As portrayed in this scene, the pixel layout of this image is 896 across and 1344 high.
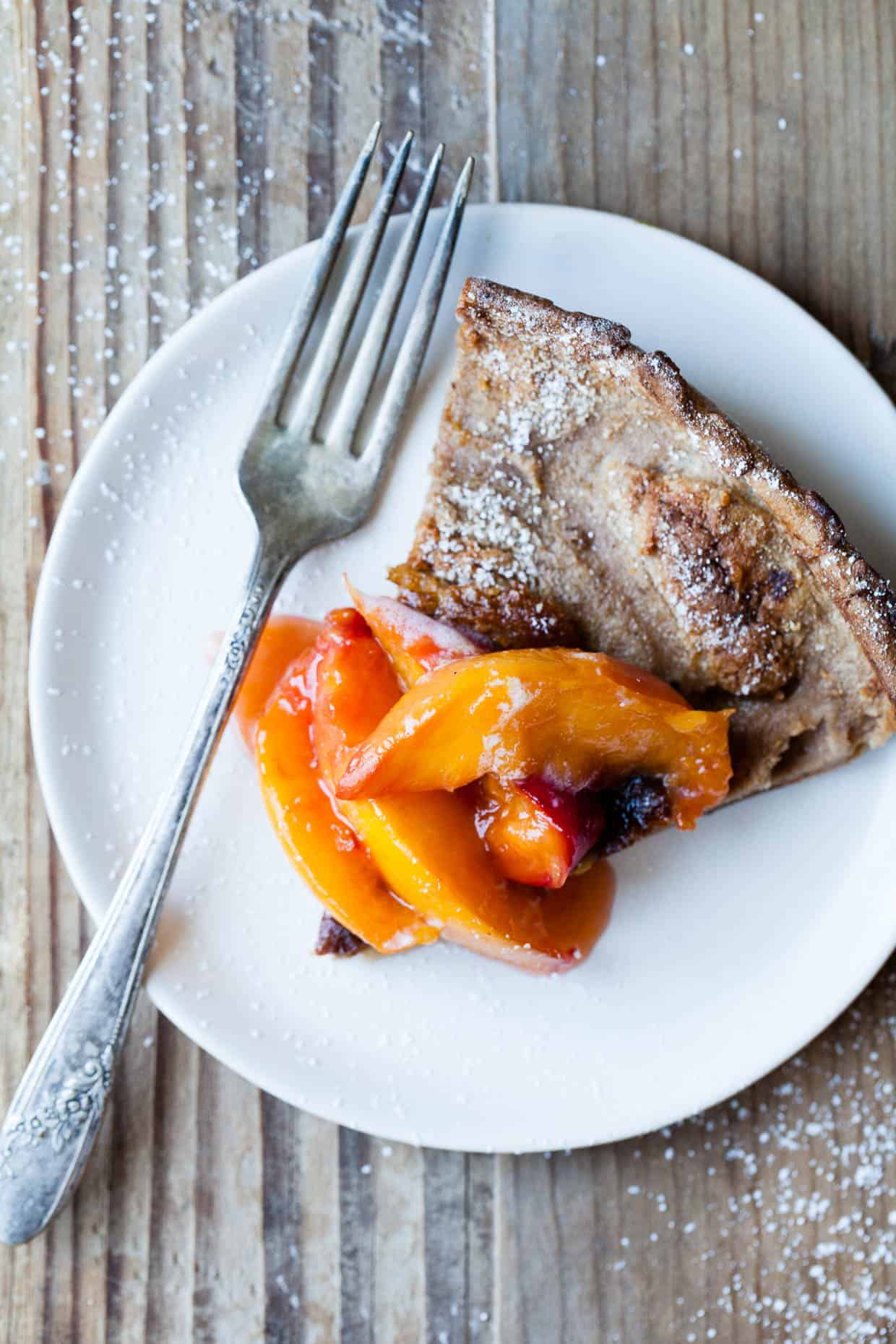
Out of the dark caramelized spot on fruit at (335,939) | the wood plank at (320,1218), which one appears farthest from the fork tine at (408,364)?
the wood plank at (320,1218)

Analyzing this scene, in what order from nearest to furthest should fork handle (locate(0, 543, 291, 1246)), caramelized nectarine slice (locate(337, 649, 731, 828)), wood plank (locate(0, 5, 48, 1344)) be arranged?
caramelized nectarine slice (locate(337, 649, 731, 828)), fork handle (locate(0, 543, 291, 1246)), wood plank (locate(0, 5, 48, 1344))

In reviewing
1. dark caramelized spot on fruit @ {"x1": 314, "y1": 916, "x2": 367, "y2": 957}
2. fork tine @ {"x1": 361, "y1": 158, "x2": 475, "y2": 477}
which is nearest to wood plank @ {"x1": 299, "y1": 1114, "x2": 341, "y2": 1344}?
dark caramelized spot on fruit @ {"x1": 314, "y1": 916, "x2": 367, "y2": 957}

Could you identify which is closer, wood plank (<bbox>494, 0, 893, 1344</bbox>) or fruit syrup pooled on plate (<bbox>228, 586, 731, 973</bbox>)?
fruit syrup pooled on plate (<bbox>228, 586, 731, 973</bbox>)

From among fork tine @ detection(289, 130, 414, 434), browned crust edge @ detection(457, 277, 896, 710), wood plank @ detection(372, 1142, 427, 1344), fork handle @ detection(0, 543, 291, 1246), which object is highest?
fork tine @ detection(289, 130, 414, 434)

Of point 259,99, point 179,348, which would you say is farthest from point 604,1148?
point 259,99

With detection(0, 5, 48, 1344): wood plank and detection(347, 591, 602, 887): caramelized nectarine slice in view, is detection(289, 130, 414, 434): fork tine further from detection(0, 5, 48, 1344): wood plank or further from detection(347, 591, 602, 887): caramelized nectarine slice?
detection(0, 5, 48, 1344): wood plank

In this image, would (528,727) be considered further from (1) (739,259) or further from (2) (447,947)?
(1) (739,259)
